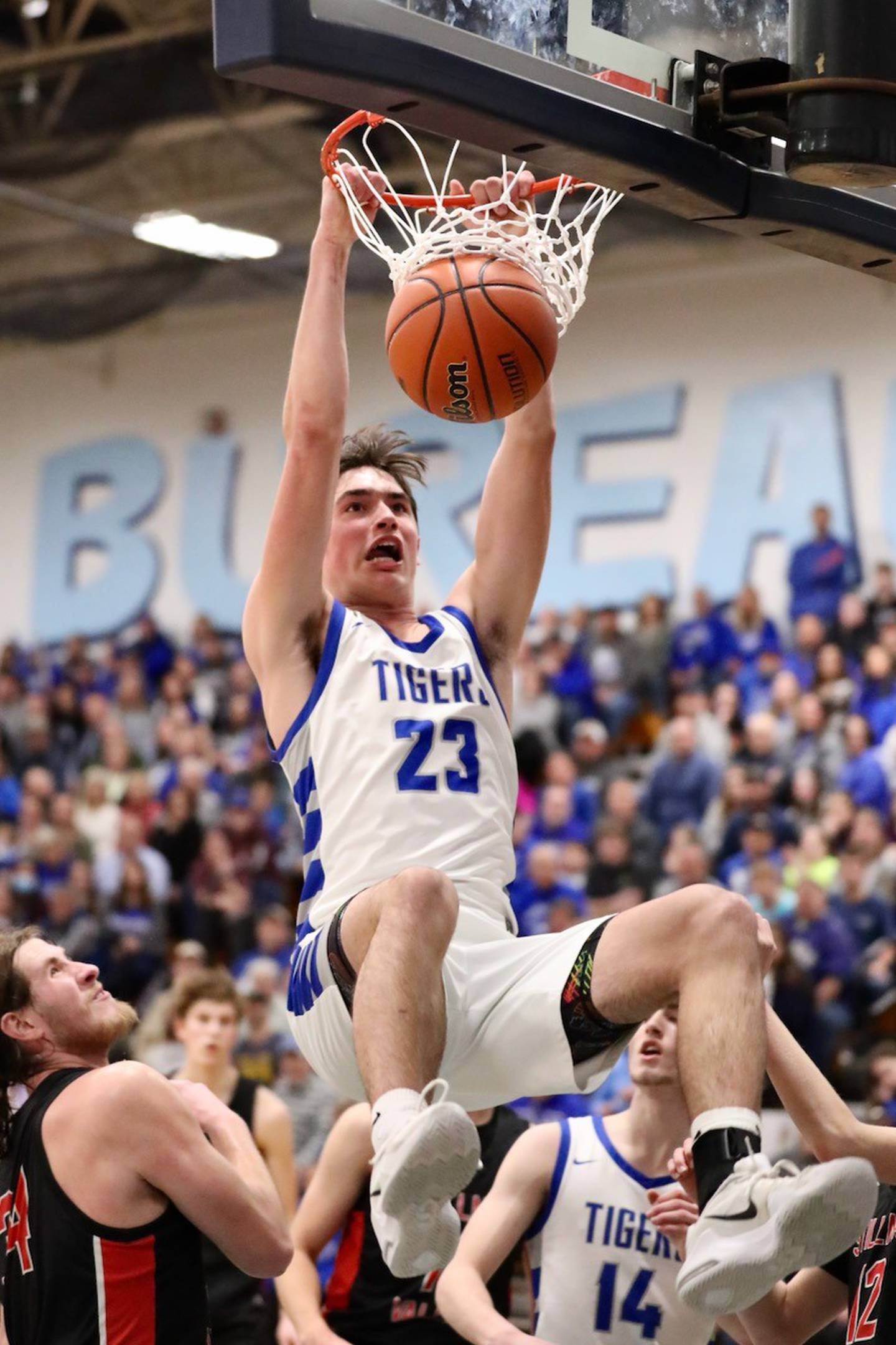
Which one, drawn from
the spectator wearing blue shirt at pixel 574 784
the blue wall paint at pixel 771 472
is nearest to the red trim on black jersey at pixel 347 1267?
the spectator wearing blue shirt at pixel 574 784

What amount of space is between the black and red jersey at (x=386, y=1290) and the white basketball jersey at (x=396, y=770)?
169 cm

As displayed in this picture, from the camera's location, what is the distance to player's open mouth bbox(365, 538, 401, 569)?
16.3 ft

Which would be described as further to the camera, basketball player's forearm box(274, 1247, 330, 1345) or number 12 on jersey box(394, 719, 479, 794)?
basketball player's forearm box(274, 1247, 330, 1345)

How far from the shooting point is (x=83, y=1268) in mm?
4227

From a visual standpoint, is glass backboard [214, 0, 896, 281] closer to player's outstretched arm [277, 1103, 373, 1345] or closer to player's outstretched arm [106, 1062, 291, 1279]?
player's outstretched arm [106, 1062, 291, 1279]

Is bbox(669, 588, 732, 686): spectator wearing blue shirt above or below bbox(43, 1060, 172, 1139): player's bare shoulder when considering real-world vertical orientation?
above

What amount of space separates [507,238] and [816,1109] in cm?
223

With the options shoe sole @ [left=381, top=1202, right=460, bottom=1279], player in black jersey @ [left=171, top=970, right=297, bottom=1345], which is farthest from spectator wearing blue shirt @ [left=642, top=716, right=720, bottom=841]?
shoe sole @ [left=381, top=1202, right=460, bottom=1279]

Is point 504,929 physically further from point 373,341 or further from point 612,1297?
point 373,341

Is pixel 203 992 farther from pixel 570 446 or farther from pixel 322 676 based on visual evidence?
pixel 570 446

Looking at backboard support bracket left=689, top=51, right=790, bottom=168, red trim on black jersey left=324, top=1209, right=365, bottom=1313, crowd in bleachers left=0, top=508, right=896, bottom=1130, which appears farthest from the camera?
crowd in bleachers left=0, top=508, right=896, bottom=1130

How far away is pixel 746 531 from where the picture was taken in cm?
1603

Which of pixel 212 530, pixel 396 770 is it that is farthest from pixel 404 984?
pixel 212 530

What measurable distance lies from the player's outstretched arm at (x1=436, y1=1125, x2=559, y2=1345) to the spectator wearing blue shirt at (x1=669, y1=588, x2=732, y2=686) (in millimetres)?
9776
